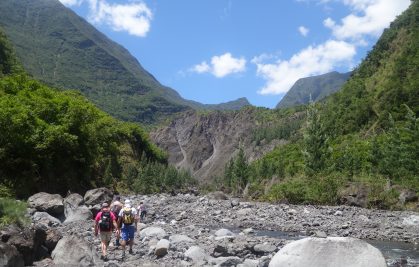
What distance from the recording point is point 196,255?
15.6 metres

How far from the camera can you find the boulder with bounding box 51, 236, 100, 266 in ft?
45.2

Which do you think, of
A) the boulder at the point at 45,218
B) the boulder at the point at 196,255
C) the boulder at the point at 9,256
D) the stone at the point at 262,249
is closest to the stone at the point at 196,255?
the boulder at the point at 196,255

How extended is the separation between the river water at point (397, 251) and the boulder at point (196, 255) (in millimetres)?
7006

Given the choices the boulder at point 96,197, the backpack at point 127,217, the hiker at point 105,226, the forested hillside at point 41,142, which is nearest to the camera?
the hiker at point 105,226

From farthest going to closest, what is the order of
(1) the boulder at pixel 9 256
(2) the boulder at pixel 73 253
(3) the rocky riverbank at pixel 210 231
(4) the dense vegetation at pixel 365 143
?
(4) the dense vegetation at pixel 365 143, (3) the rocky riverbank at pixel 210 231, (2) the boulder at pixel 73 253, (1) the boulder at pixel 9 256

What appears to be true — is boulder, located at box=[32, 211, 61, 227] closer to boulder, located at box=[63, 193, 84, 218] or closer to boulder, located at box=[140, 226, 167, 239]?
boulder, located at box=[63, 193, 84, 218]

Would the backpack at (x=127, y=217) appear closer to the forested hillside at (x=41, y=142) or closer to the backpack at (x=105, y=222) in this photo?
the backpack at (x=105, y=222)

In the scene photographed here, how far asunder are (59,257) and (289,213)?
73.7ft

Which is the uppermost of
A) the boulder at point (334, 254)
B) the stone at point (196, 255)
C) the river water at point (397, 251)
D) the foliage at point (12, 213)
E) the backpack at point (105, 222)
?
the foliage at point (12, 213)

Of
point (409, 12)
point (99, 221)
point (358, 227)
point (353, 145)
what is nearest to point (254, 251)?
point (99, 221)

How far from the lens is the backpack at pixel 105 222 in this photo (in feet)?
51.0

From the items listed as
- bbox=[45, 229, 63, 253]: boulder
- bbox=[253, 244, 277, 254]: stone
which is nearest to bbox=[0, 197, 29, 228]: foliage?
bbox=[45, 229, 63, 253]: boulder

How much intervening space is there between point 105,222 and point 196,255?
3.47 metres

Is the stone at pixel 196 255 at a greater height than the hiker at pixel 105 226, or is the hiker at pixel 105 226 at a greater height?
the hiker at pixel 105 226
